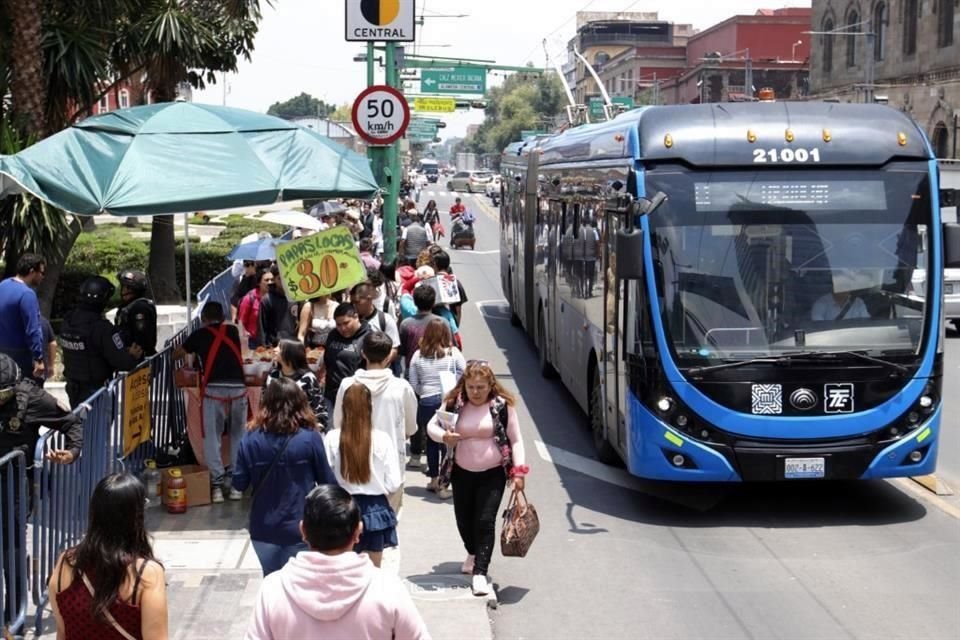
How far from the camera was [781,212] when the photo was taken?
33.7 ft

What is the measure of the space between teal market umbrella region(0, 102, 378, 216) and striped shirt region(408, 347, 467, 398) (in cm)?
151

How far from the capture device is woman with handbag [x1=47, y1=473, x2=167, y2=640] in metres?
4.56

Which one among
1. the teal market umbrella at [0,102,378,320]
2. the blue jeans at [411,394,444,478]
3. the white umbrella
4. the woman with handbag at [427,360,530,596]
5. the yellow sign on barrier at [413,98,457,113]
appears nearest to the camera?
the woman with handbag at [427,360,530,596]

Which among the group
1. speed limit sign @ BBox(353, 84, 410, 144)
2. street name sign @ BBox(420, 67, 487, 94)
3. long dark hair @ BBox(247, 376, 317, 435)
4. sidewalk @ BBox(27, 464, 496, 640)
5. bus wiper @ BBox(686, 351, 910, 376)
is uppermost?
street name sign @ BBox(420, 67, 487, 94)

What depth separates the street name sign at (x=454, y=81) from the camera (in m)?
41.0

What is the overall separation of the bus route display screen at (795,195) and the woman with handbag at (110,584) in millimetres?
6559

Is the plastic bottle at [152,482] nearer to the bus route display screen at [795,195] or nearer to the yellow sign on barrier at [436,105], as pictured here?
the bus route display screen at [795,195]

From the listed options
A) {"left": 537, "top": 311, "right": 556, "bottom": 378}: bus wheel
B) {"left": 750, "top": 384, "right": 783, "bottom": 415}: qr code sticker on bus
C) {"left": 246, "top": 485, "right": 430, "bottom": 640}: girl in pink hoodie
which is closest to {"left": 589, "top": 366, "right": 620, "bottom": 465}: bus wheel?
{"left": 750, "top": 384, "right": 783, "bottom": 415}: qr code sticker on bus

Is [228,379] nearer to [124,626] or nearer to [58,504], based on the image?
[58,504]

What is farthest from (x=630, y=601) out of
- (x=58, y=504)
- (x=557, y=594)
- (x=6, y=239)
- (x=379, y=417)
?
(x=6, y=239)

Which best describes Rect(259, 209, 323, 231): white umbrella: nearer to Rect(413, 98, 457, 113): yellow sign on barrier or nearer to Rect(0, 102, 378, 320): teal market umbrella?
Rect(0, 102, 378, 320): teal market umbrella

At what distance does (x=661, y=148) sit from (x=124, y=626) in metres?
6.85

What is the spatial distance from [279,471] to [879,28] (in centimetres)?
5791

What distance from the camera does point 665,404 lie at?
1020 centimetres
